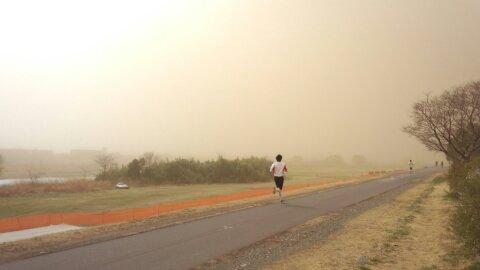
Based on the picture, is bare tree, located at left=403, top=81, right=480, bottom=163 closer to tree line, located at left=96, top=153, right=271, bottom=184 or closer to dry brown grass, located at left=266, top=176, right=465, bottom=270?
dry brown grass, located at left=266, top=176, right=465, bottom=270

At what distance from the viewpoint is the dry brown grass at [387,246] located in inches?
367

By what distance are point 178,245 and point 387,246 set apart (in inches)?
209

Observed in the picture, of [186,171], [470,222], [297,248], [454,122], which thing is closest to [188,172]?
[186,171]

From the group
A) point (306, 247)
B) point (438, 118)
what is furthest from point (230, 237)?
point (438, 118)

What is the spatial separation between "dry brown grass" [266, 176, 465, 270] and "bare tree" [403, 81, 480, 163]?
1898cm

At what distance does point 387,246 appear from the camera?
11.1 metres

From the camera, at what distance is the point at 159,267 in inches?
341

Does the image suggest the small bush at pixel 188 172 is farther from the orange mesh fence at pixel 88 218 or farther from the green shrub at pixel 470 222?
the green shrub at pixel 470 222

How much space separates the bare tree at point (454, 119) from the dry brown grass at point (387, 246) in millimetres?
18984

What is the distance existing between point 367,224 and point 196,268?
25.7ft

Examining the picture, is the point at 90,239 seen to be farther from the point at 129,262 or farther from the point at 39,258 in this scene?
the point at 129,262

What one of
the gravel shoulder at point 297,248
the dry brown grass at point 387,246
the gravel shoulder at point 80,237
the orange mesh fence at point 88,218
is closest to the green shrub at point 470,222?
the dry brown grass at point 387,246

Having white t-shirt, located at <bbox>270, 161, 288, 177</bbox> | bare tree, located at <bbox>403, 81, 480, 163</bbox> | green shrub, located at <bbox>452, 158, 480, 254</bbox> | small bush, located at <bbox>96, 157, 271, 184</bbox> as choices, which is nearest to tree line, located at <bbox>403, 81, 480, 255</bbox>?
bare tree, located at <bbox>403, 81, 480, 163</bbox>

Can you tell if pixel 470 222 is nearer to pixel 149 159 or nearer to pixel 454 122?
pixel 454 122
